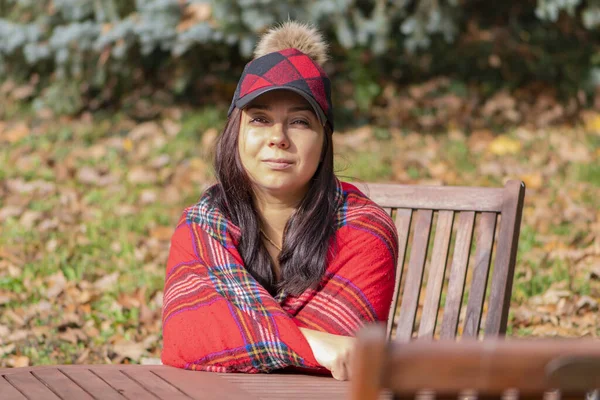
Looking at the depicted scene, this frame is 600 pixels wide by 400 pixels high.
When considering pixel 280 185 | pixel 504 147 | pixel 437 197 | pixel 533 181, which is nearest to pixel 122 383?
pixel 280 185

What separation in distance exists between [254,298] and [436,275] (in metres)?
0.94

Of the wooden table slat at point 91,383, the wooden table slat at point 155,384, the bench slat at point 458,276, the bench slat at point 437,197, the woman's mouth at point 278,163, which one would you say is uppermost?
the woman's mouth at point 278,163

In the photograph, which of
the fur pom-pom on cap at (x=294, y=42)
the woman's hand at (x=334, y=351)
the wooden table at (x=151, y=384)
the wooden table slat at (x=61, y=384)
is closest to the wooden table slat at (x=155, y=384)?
the wooden table at (x=151, y=384)

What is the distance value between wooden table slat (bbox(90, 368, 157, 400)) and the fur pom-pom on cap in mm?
1065

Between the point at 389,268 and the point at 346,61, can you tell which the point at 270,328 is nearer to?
the point at 389,268

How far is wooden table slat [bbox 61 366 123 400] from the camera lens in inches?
88.7

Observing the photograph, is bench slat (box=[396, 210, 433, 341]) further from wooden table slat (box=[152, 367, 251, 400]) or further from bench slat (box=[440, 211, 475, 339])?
wooden table slat (box=[152, 367, 251, 400])

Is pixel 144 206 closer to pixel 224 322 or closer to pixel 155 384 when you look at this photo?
pixel 224 322

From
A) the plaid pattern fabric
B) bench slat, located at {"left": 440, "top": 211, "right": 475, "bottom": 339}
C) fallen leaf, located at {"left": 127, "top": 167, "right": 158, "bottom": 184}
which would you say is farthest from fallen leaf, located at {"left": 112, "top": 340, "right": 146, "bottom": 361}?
fallen leaf, located at {"left": 127, "top": 167, "right": 158, "bottom": 184}

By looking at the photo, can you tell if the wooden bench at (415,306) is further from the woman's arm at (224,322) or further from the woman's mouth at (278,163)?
the woman's mouth at (278,163)

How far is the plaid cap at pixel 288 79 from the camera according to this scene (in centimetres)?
266

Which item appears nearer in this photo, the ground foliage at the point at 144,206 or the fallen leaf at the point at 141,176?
the ground foliage at the point at 144,206

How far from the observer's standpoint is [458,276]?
3318 millimetres

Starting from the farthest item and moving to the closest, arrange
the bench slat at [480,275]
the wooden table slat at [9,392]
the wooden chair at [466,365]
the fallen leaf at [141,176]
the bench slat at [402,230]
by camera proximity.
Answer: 1. the fallen leaf at [141,176]
2. the bench slat at [402,230]
3. the bench slat at [480,275]
4. the wooden table slat at [9,392]
5. the wooden chair at [466,365]
